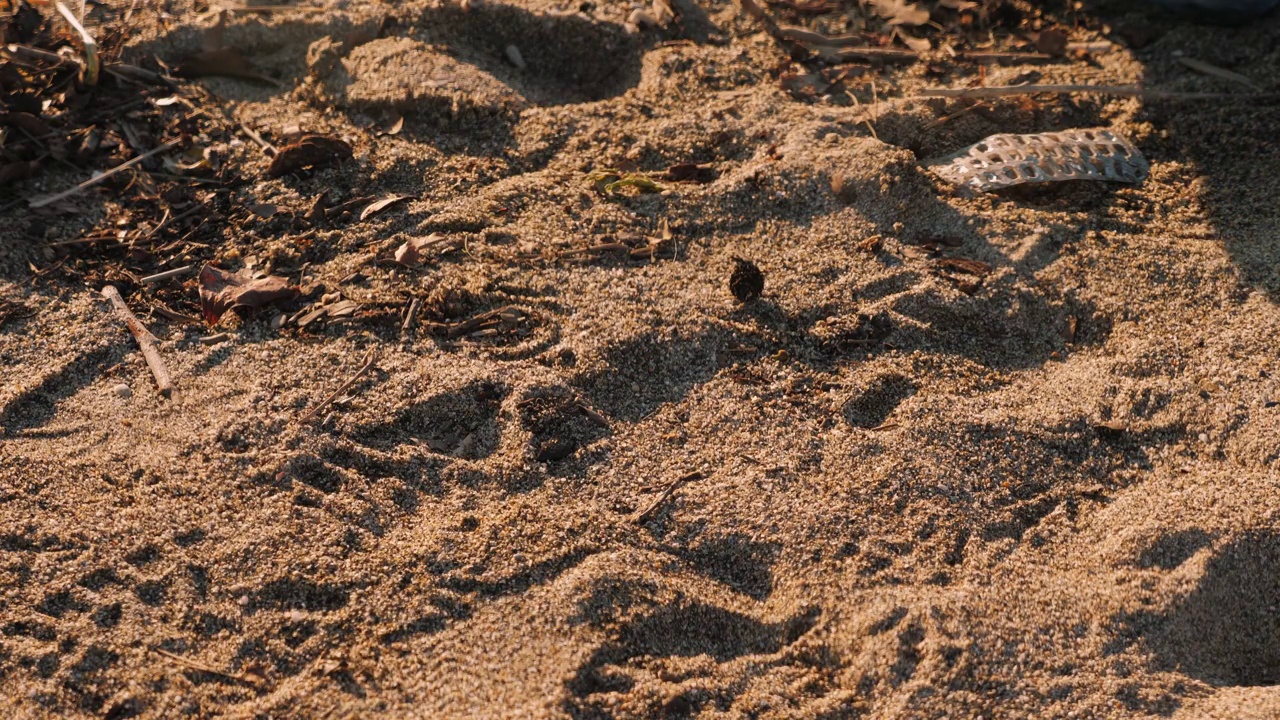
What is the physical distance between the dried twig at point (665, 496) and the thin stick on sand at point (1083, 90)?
1.65 m

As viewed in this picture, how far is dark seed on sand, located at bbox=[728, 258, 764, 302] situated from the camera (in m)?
2.63

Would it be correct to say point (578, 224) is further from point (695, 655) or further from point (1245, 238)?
point (1245, 238)

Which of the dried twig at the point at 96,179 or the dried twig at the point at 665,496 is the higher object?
the dried twig at the point at 96,179

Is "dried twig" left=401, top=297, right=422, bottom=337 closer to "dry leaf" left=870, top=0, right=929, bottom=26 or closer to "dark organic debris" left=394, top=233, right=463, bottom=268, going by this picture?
"dark organic debris" left=394, top=233, right=463, bottom=268

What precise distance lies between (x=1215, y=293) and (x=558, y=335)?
5.34 ft

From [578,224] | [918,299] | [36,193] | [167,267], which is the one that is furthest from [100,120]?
[918,299]

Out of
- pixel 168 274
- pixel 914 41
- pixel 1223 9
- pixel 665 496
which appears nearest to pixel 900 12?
pixel 914 41

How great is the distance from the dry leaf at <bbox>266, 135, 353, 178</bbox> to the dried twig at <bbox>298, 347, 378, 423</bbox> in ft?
2.57

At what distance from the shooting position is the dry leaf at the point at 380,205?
9.43ft

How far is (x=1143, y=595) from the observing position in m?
2.07

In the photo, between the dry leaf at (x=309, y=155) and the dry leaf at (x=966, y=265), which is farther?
the dry leaf at (x=309, y=155)

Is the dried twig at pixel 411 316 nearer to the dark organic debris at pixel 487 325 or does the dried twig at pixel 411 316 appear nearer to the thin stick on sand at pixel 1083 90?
the dark organic debris at pixel 487 325

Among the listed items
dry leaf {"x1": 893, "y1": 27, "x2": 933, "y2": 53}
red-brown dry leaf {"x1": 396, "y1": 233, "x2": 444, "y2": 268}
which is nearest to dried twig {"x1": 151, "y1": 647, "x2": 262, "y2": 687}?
red-brown dry leaf {"x1": 396, "y1": 233, "x2": 444, "y2": 268}

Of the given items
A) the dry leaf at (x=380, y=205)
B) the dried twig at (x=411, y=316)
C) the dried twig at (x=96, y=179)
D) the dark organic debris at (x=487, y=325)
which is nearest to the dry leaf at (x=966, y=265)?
the dark organic debris at (x=487, y=325)
